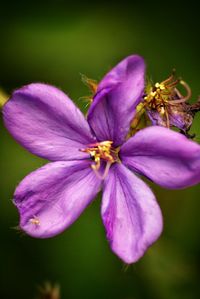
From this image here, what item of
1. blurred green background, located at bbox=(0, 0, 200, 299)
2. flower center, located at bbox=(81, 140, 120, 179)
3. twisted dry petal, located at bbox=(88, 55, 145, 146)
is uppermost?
twisted dry petal, located at bbox=(88, 55, 145, 146)

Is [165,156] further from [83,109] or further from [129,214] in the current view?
[83,109]

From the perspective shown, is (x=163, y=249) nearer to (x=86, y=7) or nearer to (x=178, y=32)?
(x=178, y=32)

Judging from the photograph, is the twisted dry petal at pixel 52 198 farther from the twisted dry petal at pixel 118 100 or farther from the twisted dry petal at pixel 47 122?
the twisted dry petal at pixel 118 100

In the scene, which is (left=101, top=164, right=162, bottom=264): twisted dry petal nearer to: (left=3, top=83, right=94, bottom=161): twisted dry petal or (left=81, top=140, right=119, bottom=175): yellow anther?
(left=81, top=140, right=119, bottom=175): yellow anther

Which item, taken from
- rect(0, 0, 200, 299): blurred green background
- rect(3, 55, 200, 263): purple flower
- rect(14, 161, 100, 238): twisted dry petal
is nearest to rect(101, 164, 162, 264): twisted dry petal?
rect(3, 55, 200, 263): purple flower

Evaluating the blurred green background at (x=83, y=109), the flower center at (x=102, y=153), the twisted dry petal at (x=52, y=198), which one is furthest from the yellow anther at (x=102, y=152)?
the blurred green background at (x=83, y=109)

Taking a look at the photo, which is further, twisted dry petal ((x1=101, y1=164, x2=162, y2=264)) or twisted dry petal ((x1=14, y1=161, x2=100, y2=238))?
twisted dry petal ((x1=14, y1=161, x2=100, y2=238))

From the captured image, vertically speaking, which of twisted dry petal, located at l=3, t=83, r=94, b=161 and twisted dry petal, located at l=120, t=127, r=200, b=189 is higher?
twisted dry petal, located at l=3, t=83, r=94, b=161

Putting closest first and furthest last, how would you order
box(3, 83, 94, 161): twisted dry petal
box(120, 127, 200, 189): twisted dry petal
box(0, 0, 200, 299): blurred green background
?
box(120, 127, 200, 189): twisted dry petal
box(3, 83, 94, 161): twisted dry petal
box(0, 0, 200, 299): blurred green background
